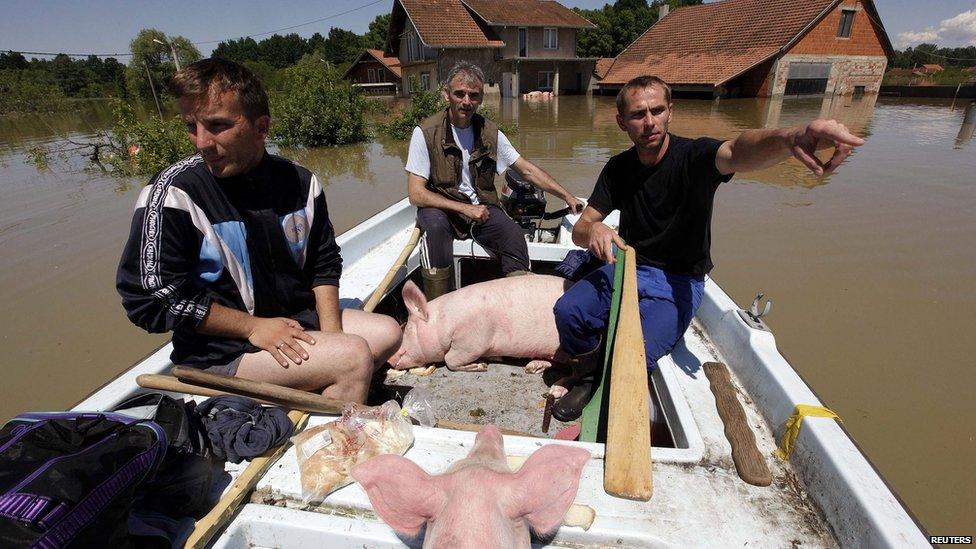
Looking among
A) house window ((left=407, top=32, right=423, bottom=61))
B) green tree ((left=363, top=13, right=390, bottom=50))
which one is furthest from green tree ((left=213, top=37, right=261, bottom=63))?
house window ((left=407, top=32, right=423, bottom=61))

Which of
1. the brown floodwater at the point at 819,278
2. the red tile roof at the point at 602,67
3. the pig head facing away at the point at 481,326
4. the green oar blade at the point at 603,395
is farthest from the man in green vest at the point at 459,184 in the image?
the red tile roof at the point at 602,67

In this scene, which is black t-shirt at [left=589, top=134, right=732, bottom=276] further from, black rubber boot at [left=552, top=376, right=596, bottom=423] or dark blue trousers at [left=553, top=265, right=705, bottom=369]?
black rubber boot at [left=552, top=376, right=596, bottom=423]

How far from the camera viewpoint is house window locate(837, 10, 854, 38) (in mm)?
26844

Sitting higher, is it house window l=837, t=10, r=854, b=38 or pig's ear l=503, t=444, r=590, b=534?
house window l=837, t=10, r=854, b=38

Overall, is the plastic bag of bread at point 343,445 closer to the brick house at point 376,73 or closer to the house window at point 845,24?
the house window at point 845,24

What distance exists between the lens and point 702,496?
69.0 inches

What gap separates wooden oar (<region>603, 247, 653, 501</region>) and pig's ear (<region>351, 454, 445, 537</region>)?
2.54 feet

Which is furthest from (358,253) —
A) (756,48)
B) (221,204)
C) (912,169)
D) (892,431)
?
(756,48)

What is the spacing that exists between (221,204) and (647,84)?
2.36 m

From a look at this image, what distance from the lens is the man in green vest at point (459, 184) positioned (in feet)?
13.0

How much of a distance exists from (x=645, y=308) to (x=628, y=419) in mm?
969

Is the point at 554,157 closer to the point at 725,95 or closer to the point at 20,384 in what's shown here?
the point at 20,384

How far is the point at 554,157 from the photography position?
15.0 metres

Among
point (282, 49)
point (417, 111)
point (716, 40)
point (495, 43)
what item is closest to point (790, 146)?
point (417, 111)
